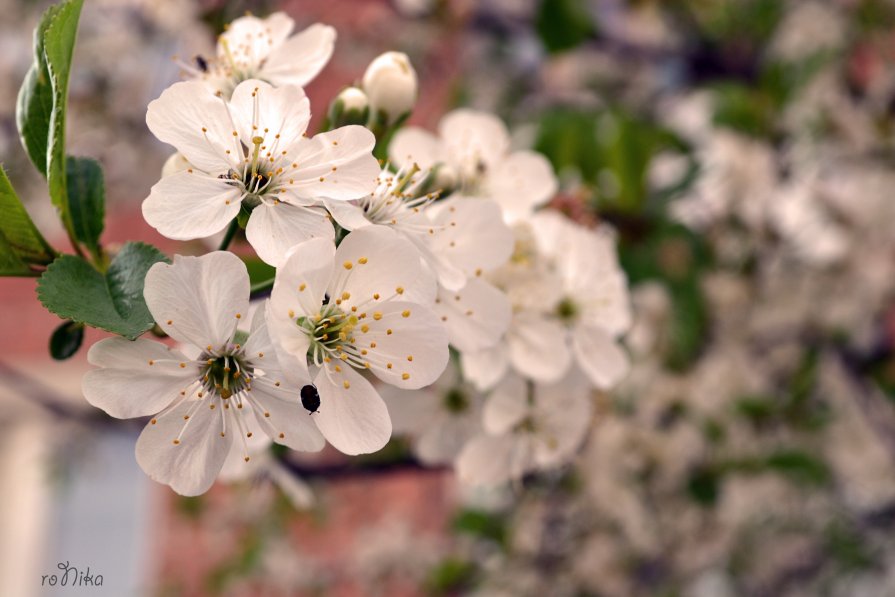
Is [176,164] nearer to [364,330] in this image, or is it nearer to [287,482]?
[364,330]

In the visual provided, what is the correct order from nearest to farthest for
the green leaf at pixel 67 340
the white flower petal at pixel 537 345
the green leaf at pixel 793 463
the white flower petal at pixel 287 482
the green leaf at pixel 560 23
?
1. the green leaf at pixel 67 340
2. the white flower petal at pixel 537 345
3. the white flower petal at pixel 287 482
4. the green leaf at pixel 793 463
5. the green leaf at pixel 560 23

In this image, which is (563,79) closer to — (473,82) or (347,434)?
(473,82)

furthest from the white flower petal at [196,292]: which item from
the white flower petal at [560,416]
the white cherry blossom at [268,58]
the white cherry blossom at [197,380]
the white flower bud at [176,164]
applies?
the white flower petal at [560,416]

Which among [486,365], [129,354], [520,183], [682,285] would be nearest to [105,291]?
[129,354]

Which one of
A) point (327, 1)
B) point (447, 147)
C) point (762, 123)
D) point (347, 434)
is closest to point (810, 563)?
point (762, 123)

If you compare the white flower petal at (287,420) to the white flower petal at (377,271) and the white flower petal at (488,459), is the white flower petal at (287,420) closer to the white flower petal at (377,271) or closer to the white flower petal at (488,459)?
the white flower petal at (377,271)

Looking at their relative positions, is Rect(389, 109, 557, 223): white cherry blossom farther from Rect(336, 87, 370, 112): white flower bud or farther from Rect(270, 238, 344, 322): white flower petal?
Rect(270, 238, 344, 322): white flower petal
